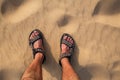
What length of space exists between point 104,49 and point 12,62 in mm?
820

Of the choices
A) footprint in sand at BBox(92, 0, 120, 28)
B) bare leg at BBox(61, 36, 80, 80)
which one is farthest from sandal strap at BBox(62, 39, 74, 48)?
footprint in sand at BBox(92, 0, 120, 28)

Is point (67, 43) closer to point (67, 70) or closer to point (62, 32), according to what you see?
point (62, 32)

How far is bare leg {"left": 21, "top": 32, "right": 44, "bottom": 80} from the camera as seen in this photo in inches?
79.7

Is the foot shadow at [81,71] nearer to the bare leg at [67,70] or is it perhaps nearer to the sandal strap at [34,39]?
the bare leg at [67,70]

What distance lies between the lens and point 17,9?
2.40 meters

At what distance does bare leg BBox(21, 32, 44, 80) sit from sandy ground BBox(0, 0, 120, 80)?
0.08 metres

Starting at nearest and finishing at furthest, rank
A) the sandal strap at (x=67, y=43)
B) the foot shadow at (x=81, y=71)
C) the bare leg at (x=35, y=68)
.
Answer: the bare leg at (x=35, y=68)
the foot shadow at (x=81, y=71)
the sandal strap at (x=67, y=43)

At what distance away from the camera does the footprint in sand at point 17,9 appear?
2.38m

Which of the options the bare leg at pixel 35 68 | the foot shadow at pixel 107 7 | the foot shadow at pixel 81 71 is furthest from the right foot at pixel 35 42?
the foot shadow at pixel 107 7

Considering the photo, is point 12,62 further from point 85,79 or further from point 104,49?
point 104,49

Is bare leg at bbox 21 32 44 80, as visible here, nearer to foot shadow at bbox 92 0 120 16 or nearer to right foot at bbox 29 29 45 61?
right foot at bbox 29 29 45 61

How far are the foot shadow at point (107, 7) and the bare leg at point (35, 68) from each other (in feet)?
1.90

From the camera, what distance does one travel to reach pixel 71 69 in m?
2.15

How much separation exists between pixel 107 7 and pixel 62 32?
45 cm
